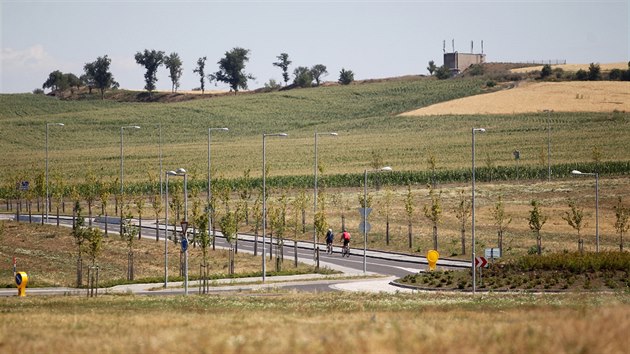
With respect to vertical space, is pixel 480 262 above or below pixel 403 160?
below

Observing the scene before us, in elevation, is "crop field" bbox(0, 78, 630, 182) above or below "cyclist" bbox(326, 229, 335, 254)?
above

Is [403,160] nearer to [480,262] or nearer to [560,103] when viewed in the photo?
[560,103]

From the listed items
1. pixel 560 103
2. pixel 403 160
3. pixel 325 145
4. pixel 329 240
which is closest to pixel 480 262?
pixel 329 240

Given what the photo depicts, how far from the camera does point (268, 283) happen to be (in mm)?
65000

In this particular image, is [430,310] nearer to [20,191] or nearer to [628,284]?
[628,284]

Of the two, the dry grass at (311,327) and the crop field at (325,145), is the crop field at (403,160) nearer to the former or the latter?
the crop field at (325,145)

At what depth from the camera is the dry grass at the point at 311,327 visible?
26078mm

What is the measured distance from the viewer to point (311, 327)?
102ft

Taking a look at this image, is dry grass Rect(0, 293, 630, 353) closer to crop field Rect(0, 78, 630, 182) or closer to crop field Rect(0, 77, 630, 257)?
crop field Rect(0, 77, 630, 257)

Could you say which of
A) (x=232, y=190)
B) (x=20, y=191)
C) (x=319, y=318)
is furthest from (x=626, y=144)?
(x=319, y=318)

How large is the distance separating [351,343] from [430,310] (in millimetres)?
15703

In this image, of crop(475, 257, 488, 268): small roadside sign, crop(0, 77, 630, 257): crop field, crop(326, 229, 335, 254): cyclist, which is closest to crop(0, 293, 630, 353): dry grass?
crop(475, 257, 488, 268): small roadside sign

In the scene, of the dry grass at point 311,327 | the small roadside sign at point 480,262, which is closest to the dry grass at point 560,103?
the small roadside sign at point 480,262

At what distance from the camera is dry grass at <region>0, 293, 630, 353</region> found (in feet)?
85.6
